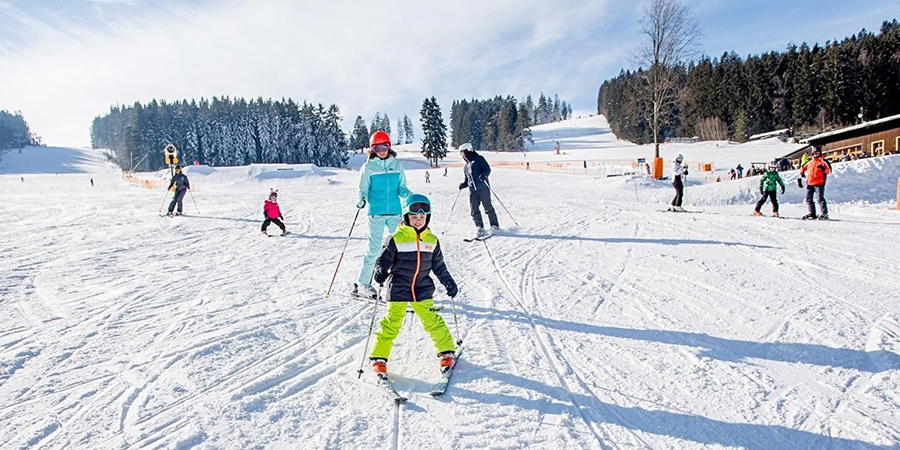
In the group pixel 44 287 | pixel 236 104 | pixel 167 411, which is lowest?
pixel 167 411

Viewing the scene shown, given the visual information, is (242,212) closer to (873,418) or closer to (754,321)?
(754,321)

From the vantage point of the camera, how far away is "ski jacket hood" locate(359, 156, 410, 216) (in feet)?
17.6

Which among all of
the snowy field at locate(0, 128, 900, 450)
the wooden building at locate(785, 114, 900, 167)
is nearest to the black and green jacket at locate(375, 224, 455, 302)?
the snowy field at locate(0, 128, 900, 450)

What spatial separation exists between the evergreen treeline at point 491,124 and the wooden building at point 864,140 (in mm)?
60314

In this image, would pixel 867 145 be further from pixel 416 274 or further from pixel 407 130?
pixel 407 130

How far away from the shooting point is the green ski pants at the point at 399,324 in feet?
11.9

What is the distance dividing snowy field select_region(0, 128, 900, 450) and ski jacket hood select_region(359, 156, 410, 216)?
1.27m

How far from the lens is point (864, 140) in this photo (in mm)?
28688

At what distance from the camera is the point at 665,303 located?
527cm

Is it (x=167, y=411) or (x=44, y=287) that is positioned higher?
(x=44, y=287)

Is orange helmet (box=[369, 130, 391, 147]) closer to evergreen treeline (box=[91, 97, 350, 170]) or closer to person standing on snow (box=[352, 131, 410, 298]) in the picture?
person standing on snow (box=[352, 131, 410, 298])

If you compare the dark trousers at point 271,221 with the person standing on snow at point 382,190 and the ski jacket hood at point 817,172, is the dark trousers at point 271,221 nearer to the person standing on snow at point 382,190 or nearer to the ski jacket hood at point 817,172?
the person standing on snow at point 382,190

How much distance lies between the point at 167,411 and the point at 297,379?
2.86 feet

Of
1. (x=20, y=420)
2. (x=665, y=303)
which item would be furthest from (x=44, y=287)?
(x=665, y=303)
